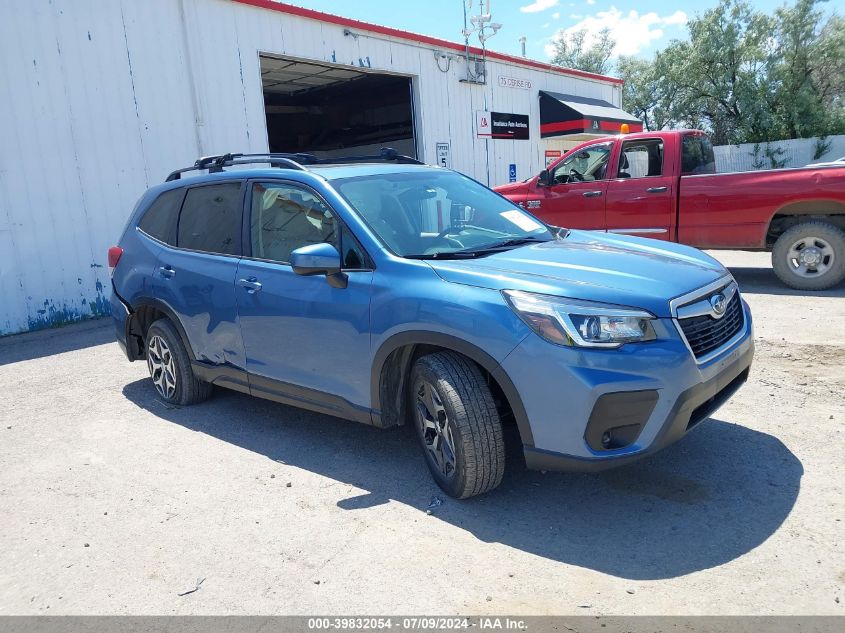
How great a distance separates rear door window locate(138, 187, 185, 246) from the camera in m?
5.09

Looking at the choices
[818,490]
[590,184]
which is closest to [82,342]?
[590,184]

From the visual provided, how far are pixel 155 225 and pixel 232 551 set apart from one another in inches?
121

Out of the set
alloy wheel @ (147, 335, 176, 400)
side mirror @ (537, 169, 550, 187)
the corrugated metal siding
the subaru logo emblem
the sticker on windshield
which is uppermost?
the corrugated metal siding

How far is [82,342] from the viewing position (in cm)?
799

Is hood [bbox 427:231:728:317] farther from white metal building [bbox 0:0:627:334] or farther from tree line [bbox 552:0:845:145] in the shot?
tree line [bbox 552:0:845:145]

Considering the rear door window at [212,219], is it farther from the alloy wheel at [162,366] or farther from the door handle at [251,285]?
the alloy wheel at [162,366]

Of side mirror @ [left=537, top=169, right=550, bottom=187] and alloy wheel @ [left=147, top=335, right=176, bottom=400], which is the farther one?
side mirror @ [left=537, top=169, right=550, bottom=187]

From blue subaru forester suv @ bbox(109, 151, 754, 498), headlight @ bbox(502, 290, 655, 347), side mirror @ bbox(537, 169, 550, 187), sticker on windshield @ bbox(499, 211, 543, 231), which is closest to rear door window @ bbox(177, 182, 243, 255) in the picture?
blue subaru forester suv @ bbox(109, 151, 754, 498)

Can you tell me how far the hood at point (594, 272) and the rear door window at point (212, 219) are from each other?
1.72 meters

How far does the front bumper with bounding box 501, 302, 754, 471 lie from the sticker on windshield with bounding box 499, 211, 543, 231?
152cm

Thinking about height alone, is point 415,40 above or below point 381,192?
above

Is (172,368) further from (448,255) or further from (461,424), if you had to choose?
(461,424)

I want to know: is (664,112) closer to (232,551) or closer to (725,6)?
(725,6)

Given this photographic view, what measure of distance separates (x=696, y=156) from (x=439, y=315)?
22.1ft
